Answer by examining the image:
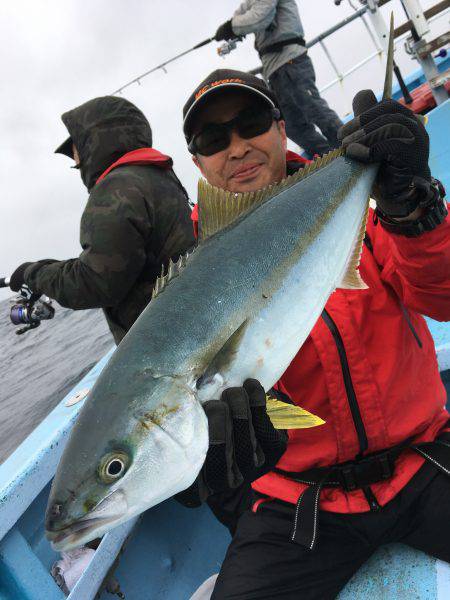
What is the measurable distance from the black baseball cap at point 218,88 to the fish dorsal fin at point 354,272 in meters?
1.01

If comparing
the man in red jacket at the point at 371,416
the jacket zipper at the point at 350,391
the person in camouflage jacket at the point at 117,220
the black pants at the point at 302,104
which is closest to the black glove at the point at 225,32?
the black pants at the point at 302,104

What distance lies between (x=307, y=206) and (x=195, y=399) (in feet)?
2.89

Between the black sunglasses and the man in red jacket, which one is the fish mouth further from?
the black sunglasses

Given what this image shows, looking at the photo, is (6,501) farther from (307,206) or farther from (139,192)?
(307,206)

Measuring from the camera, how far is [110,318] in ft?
10.6

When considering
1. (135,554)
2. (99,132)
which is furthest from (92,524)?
(99,132)

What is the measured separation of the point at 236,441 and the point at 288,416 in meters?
0.20

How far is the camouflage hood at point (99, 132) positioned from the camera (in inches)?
128

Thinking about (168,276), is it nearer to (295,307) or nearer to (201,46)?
(295,307)

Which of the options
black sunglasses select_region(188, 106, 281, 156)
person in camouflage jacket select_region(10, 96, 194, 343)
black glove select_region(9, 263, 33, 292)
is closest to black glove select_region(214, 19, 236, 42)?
person in camouflage jacket select_region(10, 96, 194, 343)

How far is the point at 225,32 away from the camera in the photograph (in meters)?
6.04

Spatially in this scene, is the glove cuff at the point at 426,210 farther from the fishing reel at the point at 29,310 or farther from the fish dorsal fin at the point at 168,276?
the fishing reel at the point at 29,310

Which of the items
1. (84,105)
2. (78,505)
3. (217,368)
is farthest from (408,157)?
(84,105)

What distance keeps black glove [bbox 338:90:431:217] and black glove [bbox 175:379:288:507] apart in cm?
100
